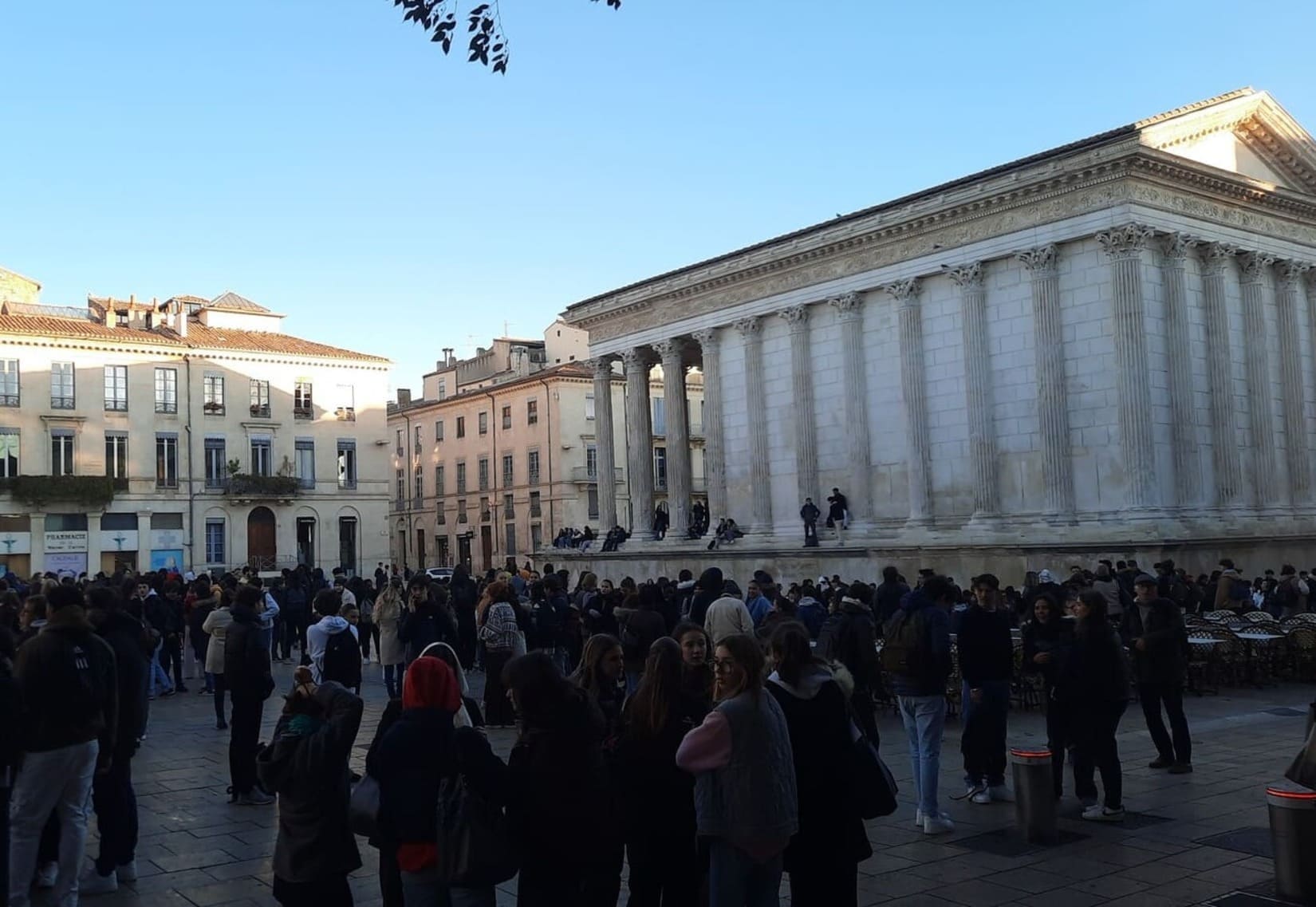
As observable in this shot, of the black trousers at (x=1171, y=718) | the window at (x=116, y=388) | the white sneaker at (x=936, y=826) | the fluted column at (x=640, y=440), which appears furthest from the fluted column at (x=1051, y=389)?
the window at (x=116, y=388)

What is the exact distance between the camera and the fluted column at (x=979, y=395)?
2567cm

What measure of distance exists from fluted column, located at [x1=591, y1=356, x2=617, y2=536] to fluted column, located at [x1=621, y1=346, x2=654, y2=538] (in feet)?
3.07

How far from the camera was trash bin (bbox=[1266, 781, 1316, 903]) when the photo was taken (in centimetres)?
625

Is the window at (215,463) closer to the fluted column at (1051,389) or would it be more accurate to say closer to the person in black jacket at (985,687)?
the fluted column at (1051,389)

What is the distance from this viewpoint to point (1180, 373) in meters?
24.1

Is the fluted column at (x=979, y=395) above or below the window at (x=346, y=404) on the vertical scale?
below

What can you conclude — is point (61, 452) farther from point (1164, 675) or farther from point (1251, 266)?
point (1164, 675)

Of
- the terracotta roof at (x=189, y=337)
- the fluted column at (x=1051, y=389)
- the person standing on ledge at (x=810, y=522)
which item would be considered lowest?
the person standing on ledge at (x=810, y=522)

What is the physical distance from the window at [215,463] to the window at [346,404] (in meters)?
5.18

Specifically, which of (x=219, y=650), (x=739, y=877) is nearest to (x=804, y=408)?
(x=219, y=650)

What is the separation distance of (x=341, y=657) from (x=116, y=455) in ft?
121

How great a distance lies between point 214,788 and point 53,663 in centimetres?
456

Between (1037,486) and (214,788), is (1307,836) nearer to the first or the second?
(214,788)

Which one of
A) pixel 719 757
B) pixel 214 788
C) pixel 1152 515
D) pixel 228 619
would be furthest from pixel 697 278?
pixel 719 757
